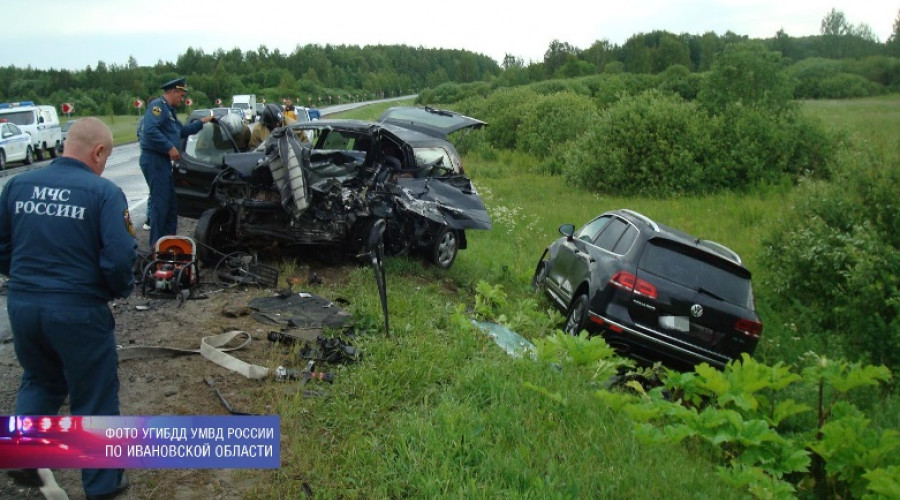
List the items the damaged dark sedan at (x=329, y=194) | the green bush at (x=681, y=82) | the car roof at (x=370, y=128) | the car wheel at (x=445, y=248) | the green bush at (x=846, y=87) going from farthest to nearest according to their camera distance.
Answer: the green bush at (x=681, y=82), the green bush at (x=846, y=87), the car wheel at (x=445, y=248), the car roof at (x=370, y=128), the damaged dark sedan at (x=329, y=194)

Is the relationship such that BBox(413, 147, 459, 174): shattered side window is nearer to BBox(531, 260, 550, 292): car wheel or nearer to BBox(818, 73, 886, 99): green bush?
→ BBox(531, 260, 550, 292): car wheel

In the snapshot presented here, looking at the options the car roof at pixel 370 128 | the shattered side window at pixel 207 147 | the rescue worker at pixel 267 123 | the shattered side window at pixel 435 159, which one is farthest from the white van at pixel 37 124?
the shattered side window at pixel 435 159

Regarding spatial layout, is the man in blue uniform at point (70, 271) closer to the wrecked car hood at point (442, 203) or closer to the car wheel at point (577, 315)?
the car wheel at point (577, 315)

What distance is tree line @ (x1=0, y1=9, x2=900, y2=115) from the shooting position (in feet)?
132

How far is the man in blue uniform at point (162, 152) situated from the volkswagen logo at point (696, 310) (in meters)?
5.94

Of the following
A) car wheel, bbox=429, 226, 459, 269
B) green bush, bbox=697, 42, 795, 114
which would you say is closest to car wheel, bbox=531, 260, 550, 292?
car wheel, bbox=429, 226, 459, 269

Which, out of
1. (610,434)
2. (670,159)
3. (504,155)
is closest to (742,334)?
(610,434)

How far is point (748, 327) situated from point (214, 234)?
602cm

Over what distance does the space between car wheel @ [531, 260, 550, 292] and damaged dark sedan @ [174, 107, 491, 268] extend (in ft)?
4.05

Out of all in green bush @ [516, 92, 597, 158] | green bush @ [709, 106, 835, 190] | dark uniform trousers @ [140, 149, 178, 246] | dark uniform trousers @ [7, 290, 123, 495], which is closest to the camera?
dark uniform trousers @ [7, 290, 123, 495]

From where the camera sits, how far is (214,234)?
8.97 metres

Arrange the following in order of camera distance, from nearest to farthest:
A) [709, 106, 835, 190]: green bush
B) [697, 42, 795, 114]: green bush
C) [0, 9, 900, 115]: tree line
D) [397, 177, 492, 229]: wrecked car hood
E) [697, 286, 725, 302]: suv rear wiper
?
[697, 286, 725, 302]: suv rear wiper < [397, 177, 492, 229]: wrecked car hood < [709, 106, 835, 190]: green bush < [697, 42, 795, 114]: green bush < [0, 9, 900, 115]: tree line

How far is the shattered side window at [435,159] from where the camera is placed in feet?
33.4

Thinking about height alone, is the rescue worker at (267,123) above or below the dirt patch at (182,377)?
above
